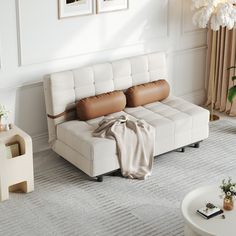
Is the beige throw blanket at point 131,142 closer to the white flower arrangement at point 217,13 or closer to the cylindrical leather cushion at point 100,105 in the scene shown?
the cylindrical leather cushion at point 100,105

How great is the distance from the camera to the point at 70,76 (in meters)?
5.20

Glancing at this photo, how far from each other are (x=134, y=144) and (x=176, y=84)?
1692mm

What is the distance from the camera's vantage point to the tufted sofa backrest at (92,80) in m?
5.13

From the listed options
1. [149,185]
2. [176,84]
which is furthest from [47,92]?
[176,84]

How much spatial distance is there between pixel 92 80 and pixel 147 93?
0.62 m

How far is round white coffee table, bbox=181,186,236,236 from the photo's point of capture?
3670mm

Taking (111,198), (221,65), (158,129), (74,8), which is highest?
(74,8)

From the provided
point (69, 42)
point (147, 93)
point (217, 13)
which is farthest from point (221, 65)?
point (69, 42)

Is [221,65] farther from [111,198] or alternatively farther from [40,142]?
[111,198]

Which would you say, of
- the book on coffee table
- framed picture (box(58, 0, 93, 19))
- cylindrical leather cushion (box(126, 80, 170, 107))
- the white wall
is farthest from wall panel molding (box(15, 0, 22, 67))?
the book on coffee table

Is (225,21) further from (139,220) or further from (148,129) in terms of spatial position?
(139,220)

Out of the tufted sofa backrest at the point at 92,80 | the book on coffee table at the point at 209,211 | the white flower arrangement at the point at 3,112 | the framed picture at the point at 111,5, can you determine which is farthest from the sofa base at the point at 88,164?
the framed picture at the point at 111,5

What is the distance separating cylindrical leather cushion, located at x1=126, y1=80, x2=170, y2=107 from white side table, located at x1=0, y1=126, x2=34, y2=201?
132 centimetres

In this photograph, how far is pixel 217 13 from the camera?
18.9 feet
